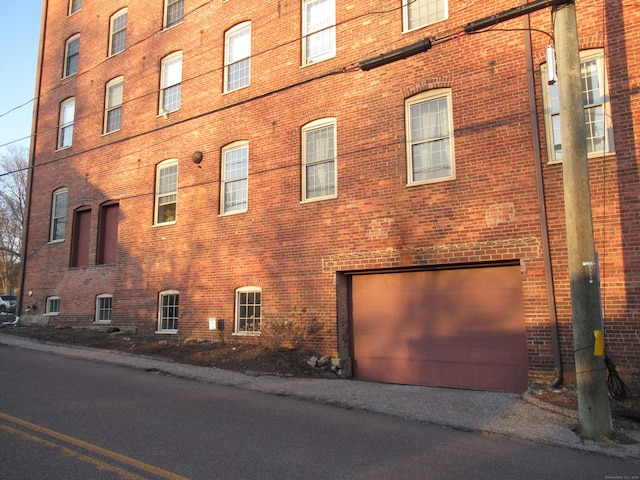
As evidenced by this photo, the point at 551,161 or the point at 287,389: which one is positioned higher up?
the point at 551,161

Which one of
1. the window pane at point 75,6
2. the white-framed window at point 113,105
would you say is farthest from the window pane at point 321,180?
the window pane at point 75,6

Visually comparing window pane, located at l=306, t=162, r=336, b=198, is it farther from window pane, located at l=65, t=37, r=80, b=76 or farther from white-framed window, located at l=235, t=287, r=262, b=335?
window pane, located at l=65, t=37, r=80, b=76

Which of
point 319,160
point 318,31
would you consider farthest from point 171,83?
point 319,160

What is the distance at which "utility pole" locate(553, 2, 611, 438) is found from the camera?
6.43 meters

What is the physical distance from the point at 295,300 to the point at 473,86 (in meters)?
6.23

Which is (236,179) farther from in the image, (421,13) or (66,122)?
(66,122)

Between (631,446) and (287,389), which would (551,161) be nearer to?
(631,446)

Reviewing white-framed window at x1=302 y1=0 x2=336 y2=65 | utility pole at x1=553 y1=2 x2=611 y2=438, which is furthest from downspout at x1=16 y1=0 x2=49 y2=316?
utility pole at x1=553 y1=2 x2=611 y2=438

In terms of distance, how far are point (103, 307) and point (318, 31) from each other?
37.7 feet

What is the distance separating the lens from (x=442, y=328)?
34.5ft

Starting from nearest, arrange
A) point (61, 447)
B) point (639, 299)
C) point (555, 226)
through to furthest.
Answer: point (61, 447) → point (639, 299) → point (555, 226)

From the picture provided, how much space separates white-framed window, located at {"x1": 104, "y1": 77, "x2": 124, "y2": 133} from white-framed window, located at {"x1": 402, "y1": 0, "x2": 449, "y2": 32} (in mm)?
11016

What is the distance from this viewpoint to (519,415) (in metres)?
7.42

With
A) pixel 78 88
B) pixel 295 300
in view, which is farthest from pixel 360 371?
pixel 78 88
